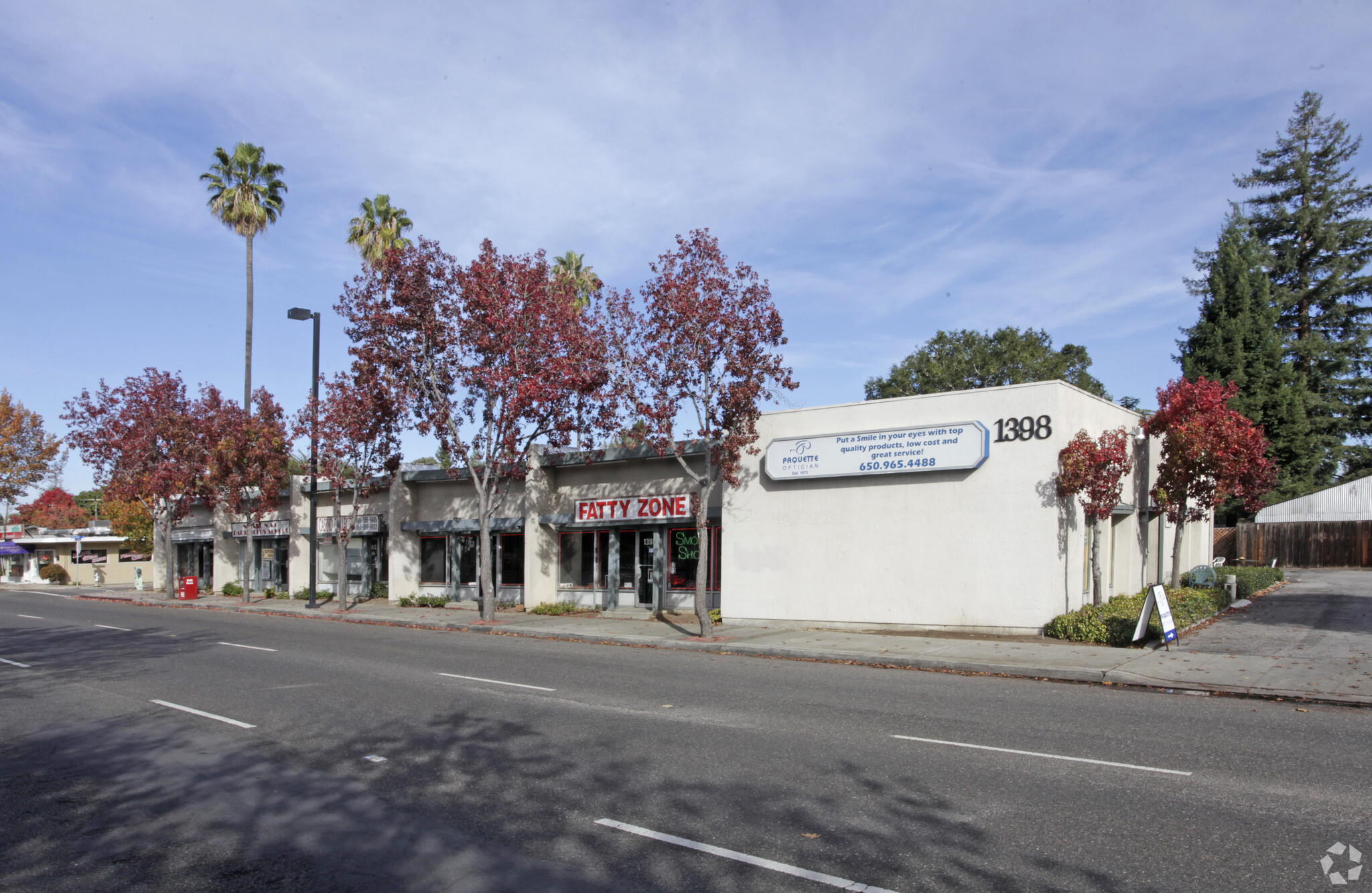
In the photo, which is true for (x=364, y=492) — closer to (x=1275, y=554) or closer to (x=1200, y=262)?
(x=1275, y=554)

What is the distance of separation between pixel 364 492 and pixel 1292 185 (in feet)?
182

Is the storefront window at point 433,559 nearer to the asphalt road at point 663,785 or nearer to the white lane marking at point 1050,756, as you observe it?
the asphalt road at point 663,785

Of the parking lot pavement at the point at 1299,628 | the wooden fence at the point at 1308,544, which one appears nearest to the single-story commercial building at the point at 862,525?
the parking lot pavement at the point at 1299,628

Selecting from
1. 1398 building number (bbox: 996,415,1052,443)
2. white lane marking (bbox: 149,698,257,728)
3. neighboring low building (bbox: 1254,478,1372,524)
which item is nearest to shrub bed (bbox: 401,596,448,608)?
white lane marking (bbox: 149,698,257,728)

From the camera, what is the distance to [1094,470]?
16.9 m

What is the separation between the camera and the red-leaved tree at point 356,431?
972 inches

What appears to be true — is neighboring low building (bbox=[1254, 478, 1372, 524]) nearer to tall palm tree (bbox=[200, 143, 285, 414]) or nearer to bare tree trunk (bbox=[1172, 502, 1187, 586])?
bare tree trunk (bbox=[1172, 502, 1187, 586])

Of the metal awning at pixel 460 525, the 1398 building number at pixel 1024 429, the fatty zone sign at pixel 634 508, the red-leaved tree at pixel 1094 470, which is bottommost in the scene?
the metal awning at pixel 460 525

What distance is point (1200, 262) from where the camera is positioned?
55.2m

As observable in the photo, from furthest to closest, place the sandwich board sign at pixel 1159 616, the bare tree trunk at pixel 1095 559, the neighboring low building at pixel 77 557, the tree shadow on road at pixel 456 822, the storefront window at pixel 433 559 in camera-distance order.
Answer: the neighboring low building at pixel 77 557
the storefront window at pixel 433 559
the bare tree trunk at pixel 1095 559
the sandwich board sign at pixel 1159 616
the tree shadow on road at pixel 456 822

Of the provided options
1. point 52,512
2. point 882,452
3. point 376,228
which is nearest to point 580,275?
point 376,228

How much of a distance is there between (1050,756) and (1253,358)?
44447 mm

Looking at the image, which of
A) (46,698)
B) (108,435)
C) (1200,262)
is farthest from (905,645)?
(1200,262)

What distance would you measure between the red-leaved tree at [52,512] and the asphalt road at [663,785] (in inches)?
3748
